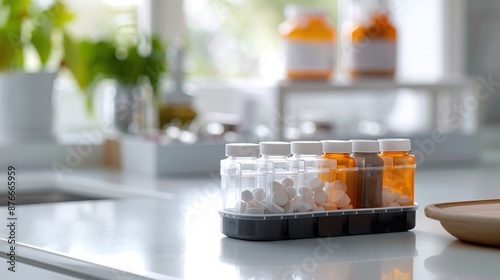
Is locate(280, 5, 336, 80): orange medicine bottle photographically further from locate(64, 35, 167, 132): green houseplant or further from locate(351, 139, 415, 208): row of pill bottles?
locate(351, 139, 415, 208): row of pill bottles

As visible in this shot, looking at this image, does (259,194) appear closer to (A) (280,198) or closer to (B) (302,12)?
(A) (280,198)

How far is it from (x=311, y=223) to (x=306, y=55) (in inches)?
44.9

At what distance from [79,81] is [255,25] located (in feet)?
2.21

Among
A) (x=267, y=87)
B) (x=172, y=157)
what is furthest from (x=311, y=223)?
(x=267, y=87)

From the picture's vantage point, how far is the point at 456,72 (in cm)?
284

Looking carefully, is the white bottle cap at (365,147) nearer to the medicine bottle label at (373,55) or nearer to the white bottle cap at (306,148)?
the white bottle cap at (306,148)

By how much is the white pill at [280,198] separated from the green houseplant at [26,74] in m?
1.17

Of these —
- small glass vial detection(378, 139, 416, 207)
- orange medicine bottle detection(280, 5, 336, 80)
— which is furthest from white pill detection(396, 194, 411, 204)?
orange medicine bottle detection(280, 5, 336, 80)

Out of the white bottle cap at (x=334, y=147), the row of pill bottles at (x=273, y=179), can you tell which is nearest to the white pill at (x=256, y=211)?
the row of pill bottles at (x=273, y=179)

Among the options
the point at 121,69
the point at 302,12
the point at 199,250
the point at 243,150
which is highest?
the point at 302,12

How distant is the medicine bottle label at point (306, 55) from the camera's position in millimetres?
2139

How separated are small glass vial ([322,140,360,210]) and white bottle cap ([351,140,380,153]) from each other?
1 cm

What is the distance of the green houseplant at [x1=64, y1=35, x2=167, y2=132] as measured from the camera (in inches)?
83.5

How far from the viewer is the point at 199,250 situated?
3.23ft
